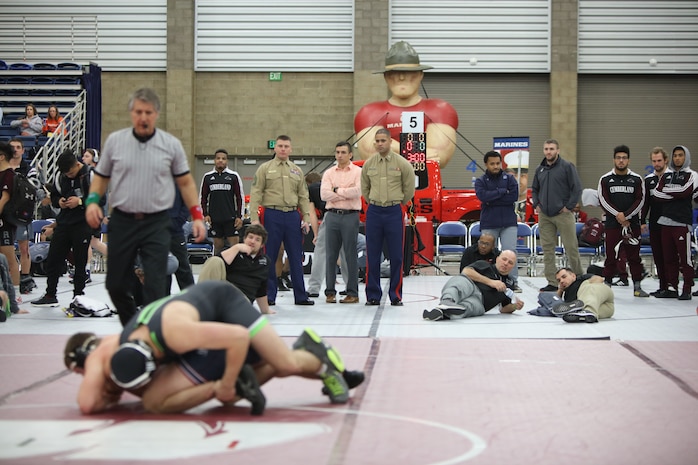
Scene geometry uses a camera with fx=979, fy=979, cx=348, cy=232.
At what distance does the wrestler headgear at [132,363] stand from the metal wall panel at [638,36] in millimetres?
22878

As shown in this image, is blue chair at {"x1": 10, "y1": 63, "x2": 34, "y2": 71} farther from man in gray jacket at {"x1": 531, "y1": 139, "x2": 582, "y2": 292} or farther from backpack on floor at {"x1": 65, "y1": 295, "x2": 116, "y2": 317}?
backpack on floor at {"x1": 65, "y1": 295, "x2": 116, "y2": 317}

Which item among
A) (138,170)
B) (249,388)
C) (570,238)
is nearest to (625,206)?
(570,238)

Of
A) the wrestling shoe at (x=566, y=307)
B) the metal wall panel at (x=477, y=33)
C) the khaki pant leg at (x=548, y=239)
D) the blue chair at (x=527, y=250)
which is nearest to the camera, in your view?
the wrestling shoe at (x=566, y=307)

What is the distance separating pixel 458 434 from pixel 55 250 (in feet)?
20.9

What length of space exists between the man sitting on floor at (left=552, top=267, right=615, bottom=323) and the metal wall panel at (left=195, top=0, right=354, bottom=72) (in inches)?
679

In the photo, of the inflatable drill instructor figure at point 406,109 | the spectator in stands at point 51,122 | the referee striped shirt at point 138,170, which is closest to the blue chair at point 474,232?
the inflatable drill instructor figure at point 406,109

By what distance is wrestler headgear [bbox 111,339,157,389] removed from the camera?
4.56 m

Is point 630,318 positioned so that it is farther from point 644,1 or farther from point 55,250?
point 644,1

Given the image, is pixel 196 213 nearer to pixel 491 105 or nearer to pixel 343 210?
pixel 343 210

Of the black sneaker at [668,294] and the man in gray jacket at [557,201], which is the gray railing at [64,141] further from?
the black sneaker at [668,294]

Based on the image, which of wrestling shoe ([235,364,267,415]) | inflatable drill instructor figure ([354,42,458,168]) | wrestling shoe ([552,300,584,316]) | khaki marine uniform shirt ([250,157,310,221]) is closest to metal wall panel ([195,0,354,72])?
inflatable drill instructor figure ([354,42,458,168])

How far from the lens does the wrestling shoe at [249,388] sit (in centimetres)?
471

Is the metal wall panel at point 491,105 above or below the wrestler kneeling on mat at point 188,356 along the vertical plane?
above

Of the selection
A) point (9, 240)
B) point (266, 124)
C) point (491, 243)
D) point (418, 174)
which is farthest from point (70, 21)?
point (491, 243)
